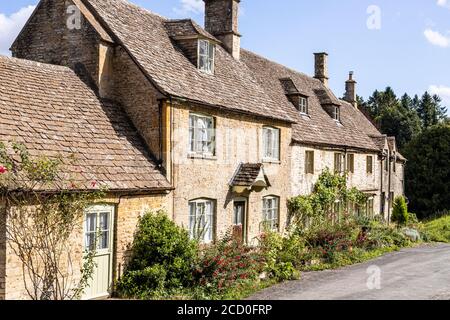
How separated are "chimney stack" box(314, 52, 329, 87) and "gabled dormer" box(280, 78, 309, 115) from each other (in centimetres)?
905

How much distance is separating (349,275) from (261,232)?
4.58m

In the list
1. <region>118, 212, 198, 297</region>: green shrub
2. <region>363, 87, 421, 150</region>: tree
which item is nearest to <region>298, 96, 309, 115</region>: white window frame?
<region>118, 212, 198, 297</region>: green shrub

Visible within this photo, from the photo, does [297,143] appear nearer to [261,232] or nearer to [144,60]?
[261,232]

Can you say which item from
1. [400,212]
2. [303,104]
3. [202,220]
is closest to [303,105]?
[303,104]

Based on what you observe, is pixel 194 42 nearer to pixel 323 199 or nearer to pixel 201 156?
pixel 201 156

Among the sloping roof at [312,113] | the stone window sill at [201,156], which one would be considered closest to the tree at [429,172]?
the sloping roof at [312,113]

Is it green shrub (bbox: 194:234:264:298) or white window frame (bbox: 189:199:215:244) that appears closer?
Answer: green shrub (bbox: 194:234:264:298)

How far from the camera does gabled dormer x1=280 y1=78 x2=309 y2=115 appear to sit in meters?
27.7

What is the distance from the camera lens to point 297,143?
24.6 metres

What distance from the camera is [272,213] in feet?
73.6

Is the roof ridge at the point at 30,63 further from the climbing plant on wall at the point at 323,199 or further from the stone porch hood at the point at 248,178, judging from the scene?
the climbing plant on wall at the point at 323,199

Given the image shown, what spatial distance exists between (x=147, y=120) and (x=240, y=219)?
5.84 m

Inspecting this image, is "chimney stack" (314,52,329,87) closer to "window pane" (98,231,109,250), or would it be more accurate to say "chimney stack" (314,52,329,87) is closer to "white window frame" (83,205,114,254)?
"white window frame" (83,205,114,254)

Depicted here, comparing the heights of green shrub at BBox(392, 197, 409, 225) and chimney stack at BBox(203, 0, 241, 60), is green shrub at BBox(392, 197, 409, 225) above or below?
below
